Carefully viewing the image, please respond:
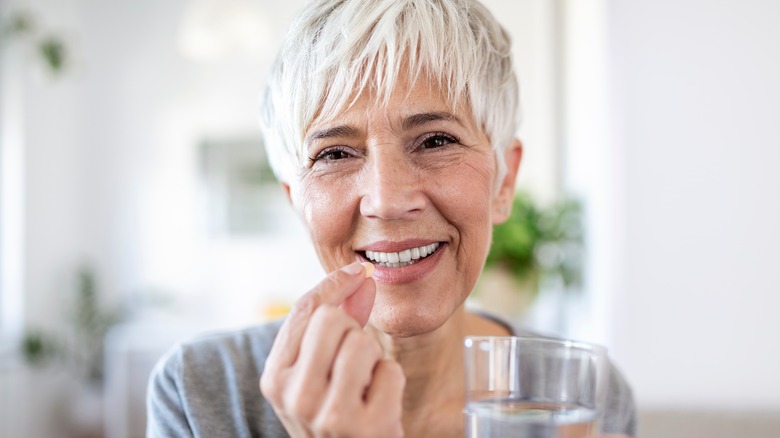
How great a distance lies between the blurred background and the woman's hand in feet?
3.88

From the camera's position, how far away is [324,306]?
76cm

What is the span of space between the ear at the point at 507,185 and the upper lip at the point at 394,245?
0.78 feet

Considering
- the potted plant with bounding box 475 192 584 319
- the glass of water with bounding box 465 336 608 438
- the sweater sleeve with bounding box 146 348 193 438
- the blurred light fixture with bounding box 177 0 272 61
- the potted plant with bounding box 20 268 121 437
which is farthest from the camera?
the potted plant with bounding box 20 268 121 437

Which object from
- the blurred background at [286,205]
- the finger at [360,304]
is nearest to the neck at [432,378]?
the finger at [360,304]

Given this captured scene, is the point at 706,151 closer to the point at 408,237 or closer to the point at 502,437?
the point at 408,237

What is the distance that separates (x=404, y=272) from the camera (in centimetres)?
106

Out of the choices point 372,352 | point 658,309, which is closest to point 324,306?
point 372,352

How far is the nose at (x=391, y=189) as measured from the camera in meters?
1.01

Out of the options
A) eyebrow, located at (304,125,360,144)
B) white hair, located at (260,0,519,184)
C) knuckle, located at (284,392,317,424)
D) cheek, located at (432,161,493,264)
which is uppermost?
white hair, located at (260,0,519,184)

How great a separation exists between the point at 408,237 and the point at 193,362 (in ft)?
1.49

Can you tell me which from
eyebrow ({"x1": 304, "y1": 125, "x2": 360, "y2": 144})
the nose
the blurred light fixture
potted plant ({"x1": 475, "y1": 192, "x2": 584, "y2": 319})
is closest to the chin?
the nose

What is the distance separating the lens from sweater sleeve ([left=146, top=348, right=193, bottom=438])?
1.17 metres

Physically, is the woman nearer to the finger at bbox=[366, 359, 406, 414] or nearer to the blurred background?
the finger at bbox=[366, 359, 406, 414]

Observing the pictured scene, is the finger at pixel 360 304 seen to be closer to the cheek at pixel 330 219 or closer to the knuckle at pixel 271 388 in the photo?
the knuckle at pixel 271 388
